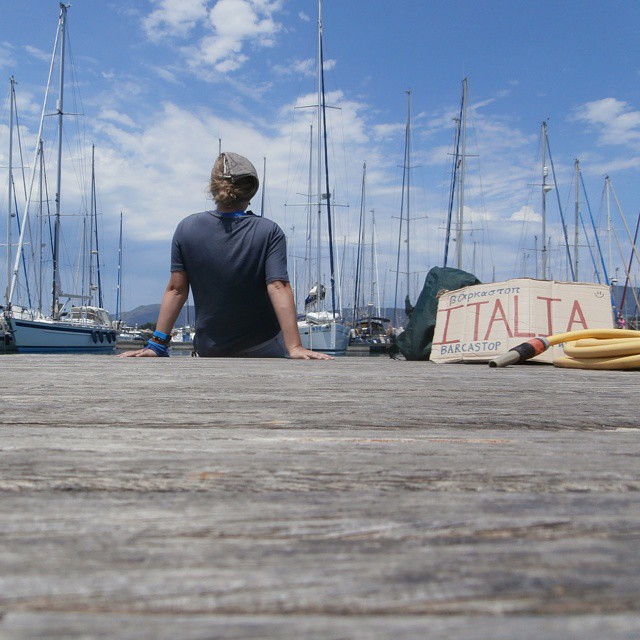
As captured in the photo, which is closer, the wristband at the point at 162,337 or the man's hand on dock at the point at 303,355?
the man's hand on dock at the point at 303,355

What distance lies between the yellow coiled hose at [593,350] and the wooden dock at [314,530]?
1.76m

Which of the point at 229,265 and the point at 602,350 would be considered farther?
the point at 229,265

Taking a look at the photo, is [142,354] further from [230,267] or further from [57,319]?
[57,319]

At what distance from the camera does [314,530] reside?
20.3 inches

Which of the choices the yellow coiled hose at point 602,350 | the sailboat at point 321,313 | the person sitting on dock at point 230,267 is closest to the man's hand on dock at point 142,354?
the person sitting on dock at point 230,267

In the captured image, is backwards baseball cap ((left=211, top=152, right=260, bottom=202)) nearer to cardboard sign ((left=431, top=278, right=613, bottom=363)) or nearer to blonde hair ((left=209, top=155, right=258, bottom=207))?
blonde hair ((left=209, top=155, right=258, bottom=207))

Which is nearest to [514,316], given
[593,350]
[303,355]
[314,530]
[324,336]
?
[593,350]

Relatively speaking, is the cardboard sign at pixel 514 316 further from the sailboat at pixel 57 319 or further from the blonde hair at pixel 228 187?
the sailboat at pixel 57 319

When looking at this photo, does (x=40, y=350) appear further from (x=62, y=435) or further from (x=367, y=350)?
(x=62, y=435)

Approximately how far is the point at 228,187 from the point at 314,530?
9.52 ft

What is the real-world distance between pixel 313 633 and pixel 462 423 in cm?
85

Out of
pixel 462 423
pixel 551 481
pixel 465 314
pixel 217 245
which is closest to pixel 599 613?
pixel 551 481

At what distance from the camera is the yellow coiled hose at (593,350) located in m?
2.70

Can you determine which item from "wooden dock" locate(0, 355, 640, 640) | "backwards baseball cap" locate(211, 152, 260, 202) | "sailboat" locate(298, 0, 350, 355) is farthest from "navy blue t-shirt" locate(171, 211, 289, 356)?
"sailboat" locate(298, 0, 350, 355)
